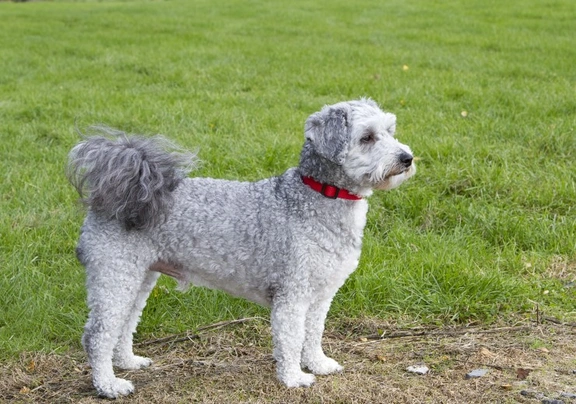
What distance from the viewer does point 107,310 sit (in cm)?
415

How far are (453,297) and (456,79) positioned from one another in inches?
240

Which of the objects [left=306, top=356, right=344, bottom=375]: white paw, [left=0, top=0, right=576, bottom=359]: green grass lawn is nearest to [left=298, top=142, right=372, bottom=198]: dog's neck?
[left=0, top=0, right=576, bottom=359]: green grass lawn

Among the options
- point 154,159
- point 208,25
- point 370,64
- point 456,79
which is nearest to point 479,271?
point 154,159

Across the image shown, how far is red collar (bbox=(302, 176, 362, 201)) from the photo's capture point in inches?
165

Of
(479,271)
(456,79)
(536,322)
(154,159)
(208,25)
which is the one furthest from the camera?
(208,25)

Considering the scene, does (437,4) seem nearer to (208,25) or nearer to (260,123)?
(208,25)

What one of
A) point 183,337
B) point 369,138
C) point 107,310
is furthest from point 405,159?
point 183,337

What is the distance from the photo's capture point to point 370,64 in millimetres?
12031

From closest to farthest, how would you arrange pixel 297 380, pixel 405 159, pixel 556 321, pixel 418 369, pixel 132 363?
pixel 405 159 < pixel 297 380 < pixel 418 369 < pixel 132 363 < pixel 556 321

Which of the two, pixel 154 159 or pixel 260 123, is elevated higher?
pixel 154 159

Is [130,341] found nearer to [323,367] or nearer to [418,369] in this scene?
[323,367]

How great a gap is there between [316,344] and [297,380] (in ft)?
0.99

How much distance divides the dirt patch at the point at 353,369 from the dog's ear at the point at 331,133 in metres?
1.26

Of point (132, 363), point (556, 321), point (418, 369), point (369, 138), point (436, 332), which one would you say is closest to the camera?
point (369, 138)
